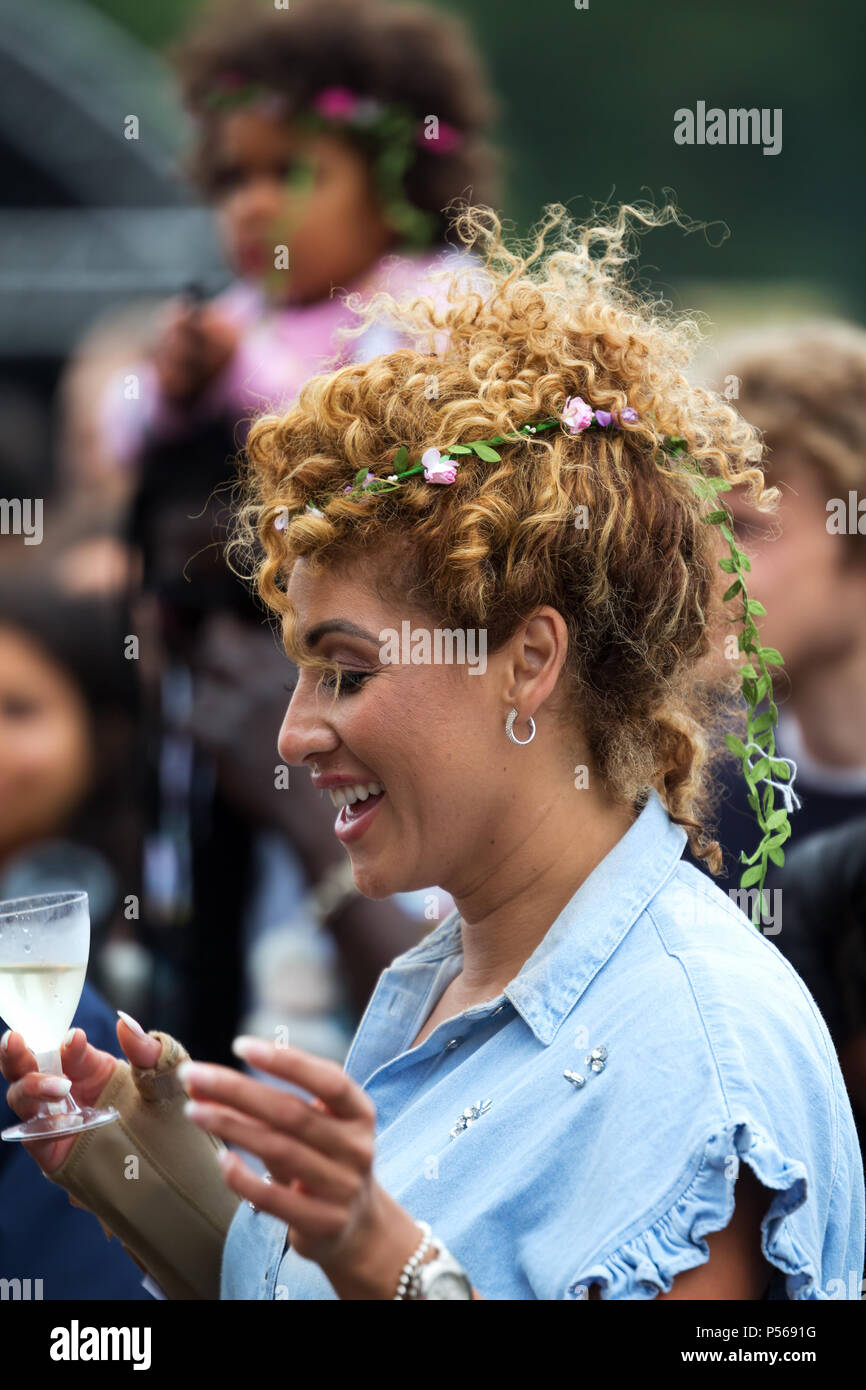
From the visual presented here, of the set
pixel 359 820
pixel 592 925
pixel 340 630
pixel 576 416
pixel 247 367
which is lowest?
pixel 592 925

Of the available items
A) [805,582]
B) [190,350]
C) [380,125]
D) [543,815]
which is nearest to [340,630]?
[543,815]

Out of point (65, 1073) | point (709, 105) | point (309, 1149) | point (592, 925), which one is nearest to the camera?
point (309, 1149)

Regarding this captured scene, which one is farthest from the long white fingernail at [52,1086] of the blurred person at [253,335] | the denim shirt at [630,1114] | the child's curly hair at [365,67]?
the child's curly hair at [365,67]

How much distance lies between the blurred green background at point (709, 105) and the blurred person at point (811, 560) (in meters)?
0.31

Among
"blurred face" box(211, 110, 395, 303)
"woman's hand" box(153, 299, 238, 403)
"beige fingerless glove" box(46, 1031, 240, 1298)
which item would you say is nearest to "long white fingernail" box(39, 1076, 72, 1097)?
"beige fingerless glove" box(46, 1031, 240, 1298)

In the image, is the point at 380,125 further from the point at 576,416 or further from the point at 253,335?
the point at 576,416

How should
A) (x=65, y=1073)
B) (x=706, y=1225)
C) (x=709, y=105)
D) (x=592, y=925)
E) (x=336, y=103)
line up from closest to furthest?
(x=706, y=1225), (x=592, y=925), (x=65, y=1073), (x=336, y=103), (x=709, y=105)

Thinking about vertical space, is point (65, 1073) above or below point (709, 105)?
below

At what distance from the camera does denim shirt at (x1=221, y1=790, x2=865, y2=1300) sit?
4.35ft

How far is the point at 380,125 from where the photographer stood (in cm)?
348

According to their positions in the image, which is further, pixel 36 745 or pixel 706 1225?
pixel 36 745

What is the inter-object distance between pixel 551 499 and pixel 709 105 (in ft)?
7.95

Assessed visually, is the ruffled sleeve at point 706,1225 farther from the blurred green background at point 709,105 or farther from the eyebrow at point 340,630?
the blurred green background at point 709,105

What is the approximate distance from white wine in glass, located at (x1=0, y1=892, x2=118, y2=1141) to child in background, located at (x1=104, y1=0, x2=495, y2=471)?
190cm
